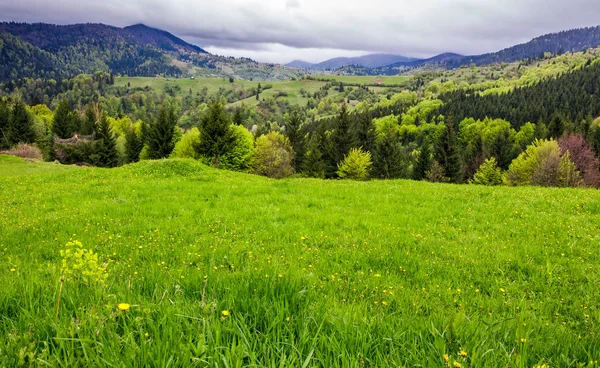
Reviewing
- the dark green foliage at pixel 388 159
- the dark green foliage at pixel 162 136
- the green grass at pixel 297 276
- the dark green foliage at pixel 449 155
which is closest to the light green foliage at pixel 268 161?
the dark green foliage at pixel 162 136

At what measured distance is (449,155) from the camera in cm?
7475

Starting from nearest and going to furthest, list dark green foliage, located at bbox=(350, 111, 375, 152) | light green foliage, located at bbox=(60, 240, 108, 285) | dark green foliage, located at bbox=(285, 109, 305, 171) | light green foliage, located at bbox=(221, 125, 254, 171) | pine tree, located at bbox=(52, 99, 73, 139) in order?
light green foliage, located at bbox=(60, 240, 108, 285), light green foliage, located at bbox=(221, 125, 254, 171), dark green foliage, located at bbox=(350, 111, 375, 152), pine tree, located at bbox=(52, 99, 73, 139), dark green foliage, located at bbox=(285, 109, 305, 171)

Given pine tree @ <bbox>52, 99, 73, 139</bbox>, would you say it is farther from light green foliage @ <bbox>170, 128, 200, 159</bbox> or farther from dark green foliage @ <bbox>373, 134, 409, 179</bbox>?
dark green foliage @ <bbox>373, 134, 409, 179</bbox>

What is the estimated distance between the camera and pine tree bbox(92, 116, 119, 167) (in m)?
76.9

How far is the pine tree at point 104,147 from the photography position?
252ft

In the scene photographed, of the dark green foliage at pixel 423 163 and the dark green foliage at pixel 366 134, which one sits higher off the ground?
the dark green foliage at pixel 366 134

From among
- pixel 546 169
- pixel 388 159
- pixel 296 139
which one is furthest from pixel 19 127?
pixel 546 169

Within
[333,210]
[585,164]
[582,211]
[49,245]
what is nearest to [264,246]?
[333,210]

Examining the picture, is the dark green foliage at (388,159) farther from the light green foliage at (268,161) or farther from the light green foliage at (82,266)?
the light green foliage at (82,266)

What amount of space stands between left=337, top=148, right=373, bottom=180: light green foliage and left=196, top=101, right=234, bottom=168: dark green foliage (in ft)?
84.5

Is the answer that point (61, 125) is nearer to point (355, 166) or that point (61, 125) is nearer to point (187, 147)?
point (187, 147)

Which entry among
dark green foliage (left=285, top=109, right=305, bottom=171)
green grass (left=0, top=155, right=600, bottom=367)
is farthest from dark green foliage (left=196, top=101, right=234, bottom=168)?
green grass (left=0, top=155, right=600, bottom=367)

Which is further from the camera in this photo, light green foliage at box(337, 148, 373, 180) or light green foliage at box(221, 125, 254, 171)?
light green foliage at box(337, 148, 373, 180)

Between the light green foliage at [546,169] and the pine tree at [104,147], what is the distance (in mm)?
94370
